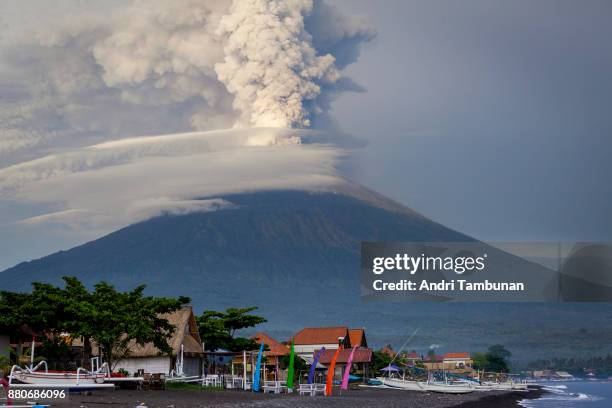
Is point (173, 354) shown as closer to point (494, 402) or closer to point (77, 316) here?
point (77, 316)

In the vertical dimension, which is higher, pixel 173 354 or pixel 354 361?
pixel 173 354

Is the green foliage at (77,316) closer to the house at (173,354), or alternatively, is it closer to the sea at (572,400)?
the house at (173,354)

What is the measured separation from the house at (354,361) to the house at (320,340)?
4158 millimetres

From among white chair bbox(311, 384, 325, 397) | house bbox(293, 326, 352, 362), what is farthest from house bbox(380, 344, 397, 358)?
white chair bbox(311, 384, 325, 397)

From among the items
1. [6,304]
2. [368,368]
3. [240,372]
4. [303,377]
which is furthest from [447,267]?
[368,368]

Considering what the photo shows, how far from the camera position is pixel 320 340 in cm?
10338

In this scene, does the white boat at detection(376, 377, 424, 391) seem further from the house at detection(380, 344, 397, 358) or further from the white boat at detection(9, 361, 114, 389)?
the white boat at detection(9, 361, 114, 389)

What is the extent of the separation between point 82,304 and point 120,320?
6.48 ft

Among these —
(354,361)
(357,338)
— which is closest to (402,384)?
(354,361)

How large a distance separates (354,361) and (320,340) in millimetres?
11570

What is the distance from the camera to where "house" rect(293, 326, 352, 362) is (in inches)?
3994

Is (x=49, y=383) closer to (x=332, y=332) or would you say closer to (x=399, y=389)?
(x=399, y=389)

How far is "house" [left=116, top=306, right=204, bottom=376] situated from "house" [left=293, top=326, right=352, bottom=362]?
3879 centimetres

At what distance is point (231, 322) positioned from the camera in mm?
72500
